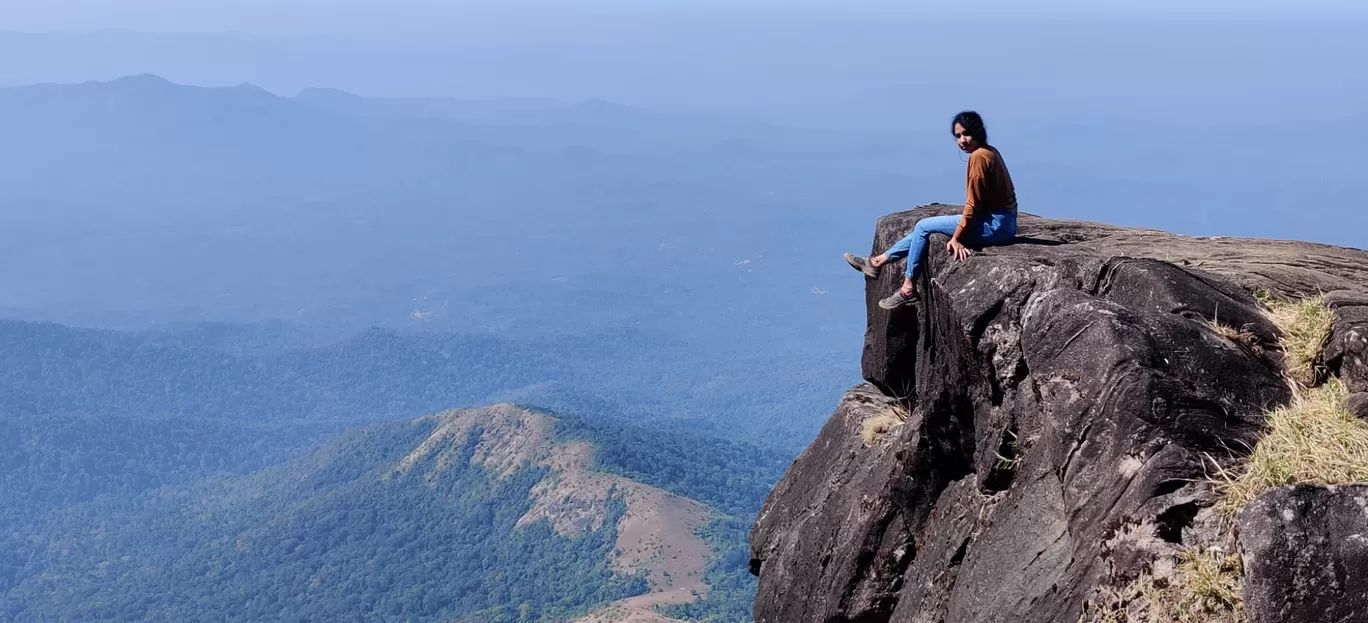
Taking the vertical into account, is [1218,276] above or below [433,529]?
above

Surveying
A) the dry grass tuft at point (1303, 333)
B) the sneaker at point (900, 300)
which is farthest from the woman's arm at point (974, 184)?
the dry grass tuft at point (1303, 333)

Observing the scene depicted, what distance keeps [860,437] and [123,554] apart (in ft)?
605

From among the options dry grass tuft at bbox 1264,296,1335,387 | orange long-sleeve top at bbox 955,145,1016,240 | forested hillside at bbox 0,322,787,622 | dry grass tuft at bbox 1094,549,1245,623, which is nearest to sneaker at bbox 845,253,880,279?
orange long-sleeve top at bbox 955,145,1016,240

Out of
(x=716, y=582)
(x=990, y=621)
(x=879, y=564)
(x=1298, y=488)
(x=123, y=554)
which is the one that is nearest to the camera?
(x=1298, y=488)

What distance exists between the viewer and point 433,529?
14725 centimetres

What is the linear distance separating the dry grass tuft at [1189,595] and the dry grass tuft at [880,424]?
872cm

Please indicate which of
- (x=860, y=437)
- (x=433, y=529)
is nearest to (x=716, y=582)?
(x=433, y=529)

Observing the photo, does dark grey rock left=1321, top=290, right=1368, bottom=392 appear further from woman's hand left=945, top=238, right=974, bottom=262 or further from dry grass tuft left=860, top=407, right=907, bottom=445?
dry grass tuft left=860, top=407, right=907, bottom=445

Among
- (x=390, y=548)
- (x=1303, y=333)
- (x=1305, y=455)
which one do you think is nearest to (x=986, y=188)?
(x=1303, y=333)

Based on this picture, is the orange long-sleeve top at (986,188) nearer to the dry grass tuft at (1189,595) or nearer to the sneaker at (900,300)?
the sneaker at (900,300)

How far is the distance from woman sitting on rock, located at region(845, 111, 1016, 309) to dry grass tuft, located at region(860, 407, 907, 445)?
7.31 ft

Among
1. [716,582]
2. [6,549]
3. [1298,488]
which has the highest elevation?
[1298,488]

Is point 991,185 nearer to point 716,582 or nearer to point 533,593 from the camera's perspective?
point 716,582

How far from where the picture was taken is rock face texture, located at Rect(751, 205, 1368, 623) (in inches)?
412
